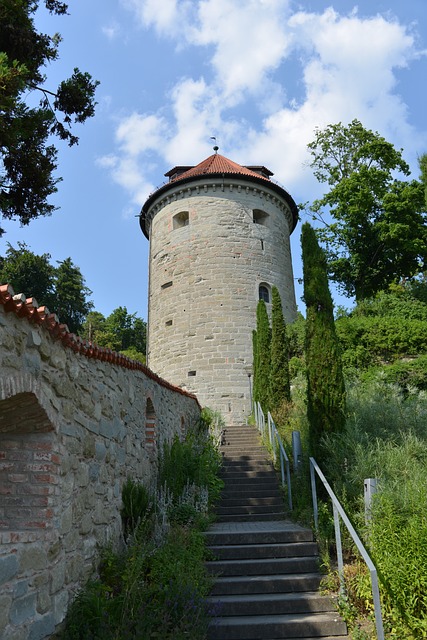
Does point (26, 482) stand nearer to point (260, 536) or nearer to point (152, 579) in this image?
point (152, 579)

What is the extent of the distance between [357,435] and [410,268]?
17.5m

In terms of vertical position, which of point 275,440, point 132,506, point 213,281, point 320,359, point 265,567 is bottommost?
point 265,567

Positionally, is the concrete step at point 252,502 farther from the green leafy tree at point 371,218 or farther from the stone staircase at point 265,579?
the green leafy tree at point 371,218

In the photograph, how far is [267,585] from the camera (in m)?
5.64

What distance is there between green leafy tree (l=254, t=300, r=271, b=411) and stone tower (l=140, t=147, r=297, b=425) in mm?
2361

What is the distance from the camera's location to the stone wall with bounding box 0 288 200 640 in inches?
137

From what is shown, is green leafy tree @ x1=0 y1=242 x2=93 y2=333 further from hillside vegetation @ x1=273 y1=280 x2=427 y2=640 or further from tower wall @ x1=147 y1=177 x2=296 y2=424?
hillside vegetation @ x1=273 y1=280 x2=427 y2=640

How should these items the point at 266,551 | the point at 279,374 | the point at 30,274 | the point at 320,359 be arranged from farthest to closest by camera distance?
the point at 30,274
the point at 279,374
the point at 320,359
the point at 266,551

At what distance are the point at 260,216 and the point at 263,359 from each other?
873cm

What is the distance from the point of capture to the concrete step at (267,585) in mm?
5559

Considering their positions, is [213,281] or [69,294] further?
[69,294]

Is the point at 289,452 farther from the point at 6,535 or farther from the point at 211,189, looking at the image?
the point at 211,189

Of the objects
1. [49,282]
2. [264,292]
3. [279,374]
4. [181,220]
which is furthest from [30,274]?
[279,374]

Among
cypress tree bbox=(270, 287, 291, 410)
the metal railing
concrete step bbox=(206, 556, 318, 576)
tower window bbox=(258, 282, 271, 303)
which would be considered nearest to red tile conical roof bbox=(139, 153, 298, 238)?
tower window bbox=(258, 282, 271, 303)
